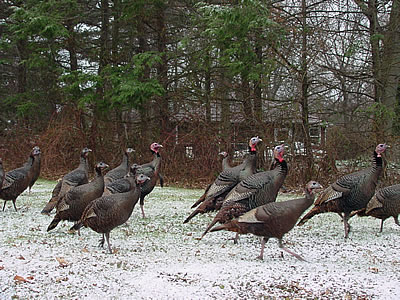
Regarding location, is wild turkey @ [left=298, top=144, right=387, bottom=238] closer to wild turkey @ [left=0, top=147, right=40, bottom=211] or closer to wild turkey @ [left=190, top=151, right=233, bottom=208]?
wild turkey @ [left=190, top=151, right=233, bottom=208]

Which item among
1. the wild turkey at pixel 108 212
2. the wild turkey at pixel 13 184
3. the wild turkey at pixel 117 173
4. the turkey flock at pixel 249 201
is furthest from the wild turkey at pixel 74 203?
the wild turkey at pixel 13 184

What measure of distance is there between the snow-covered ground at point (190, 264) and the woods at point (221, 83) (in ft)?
20.3

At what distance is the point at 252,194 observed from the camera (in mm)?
6504

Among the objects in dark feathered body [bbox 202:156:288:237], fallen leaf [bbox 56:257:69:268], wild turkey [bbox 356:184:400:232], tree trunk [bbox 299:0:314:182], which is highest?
tree trunk [bbox 299:0:314:182]

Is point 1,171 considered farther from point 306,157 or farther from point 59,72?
point 59,72

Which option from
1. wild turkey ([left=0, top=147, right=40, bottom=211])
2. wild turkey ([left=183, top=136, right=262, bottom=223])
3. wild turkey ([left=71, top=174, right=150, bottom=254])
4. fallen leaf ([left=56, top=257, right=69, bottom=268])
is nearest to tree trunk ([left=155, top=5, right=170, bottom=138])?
wild turkey ([left=0, top=147, right=40, bottom=211])

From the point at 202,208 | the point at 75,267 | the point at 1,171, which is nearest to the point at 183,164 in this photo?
the point at 1,171

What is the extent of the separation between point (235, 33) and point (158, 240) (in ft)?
27.4

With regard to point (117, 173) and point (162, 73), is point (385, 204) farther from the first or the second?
point (162, 73)

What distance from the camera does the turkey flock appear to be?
5.58 meters

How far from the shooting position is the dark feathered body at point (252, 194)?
20.8 ft

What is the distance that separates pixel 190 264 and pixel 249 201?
1495 mm

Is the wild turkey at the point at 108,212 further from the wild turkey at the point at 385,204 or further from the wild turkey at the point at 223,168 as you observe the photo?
the wild turkey at the point at 385,204

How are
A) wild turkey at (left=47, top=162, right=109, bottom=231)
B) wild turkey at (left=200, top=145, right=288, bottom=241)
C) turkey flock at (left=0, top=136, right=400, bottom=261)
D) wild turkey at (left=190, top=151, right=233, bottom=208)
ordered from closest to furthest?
turkey flock at (left=0, top=136, right=400, bottom=261) → wild turkey at (left=200, top=145, right=288, bottom=241) → wild turkey at (left=47, top=162, right=109, bottom=231) → wild turkey at (left=190, top=151, right=233, bottom=208)
